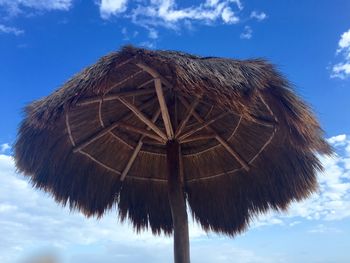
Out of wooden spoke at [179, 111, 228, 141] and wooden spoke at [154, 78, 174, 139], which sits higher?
wooden spoke at [179, 111, 228, 141]

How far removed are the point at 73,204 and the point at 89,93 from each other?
7.26 ft

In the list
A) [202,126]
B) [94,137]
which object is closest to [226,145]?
[202,126]

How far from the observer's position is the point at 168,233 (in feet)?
20.0

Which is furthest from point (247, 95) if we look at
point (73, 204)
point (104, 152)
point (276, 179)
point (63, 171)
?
point (73, 204)

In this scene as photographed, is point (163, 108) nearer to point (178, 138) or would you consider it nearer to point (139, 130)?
point (139, 130)

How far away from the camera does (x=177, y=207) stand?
15.2 ft

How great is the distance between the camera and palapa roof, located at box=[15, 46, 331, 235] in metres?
3.79

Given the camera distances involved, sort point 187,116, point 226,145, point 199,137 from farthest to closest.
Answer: point 226,145
point 199,137
point 187,116

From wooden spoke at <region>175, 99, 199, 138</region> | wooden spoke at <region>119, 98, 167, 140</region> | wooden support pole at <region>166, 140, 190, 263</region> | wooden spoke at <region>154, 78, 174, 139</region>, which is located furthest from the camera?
wooden spoke at <region>175, 99, 199, 138</region>

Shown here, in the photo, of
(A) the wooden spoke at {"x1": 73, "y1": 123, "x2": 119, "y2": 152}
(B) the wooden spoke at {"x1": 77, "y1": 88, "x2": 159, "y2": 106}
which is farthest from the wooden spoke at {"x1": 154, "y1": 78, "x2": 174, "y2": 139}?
(A) the wooden spoke at {"x1": 73, "y1": 123, "x2": 119, "y2": 152}

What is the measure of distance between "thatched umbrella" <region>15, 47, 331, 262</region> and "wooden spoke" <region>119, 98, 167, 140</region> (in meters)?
0.01

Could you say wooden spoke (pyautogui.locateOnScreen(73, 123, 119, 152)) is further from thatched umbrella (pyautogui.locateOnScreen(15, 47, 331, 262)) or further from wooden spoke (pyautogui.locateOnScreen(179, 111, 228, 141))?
wooden spoke (pyautogui.locateOnScreen(179, 111, 228, 141))

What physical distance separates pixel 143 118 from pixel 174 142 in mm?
611

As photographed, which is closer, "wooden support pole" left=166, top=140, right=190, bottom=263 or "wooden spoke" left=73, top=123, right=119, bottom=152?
"wooden support pole" left=166, top=140, right=190, bottom=263
